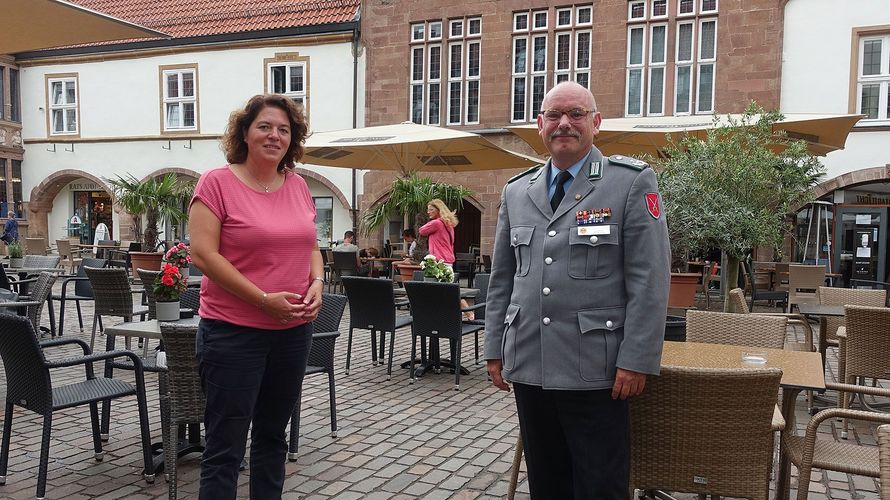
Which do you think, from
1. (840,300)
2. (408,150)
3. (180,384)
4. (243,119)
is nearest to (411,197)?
(408,150)

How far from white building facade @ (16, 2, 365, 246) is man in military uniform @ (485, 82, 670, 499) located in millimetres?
16413

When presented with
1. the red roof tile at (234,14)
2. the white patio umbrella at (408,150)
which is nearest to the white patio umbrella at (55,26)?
the white patio umbrella at (408,150)

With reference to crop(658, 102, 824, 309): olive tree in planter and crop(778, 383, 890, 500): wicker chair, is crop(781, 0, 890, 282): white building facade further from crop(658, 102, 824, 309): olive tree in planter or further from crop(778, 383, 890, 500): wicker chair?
crop(778, 383, 890, 500): wicker chair

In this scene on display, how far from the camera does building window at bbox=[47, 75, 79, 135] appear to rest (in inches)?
851

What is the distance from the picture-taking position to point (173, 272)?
427cm

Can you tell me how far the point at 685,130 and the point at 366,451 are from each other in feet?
20.5

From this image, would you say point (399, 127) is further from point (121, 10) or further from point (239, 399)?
point (121, 10)

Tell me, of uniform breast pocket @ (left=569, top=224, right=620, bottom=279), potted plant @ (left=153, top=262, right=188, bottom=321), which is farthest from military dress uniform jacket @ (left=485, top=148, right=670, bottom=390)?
potted plant @ (left=153, top=262, right=188, bottom=321)

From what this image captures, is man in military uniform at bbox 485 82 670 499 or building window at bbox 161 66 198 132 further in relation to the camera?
building window at bbox 161 66 198 132

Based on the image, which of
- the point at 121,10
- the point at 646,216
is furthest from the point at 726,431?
the point at 121,10

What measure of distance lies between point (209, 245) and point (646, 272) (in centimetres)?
160

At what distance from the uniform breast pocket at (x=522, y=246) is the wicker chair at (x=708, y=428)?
591 millimetres

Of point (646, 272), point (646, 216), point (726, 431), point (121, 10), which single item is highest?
point (121, 10)

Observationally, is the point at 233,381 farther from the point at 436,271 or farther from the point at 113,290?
the point at 113,290
